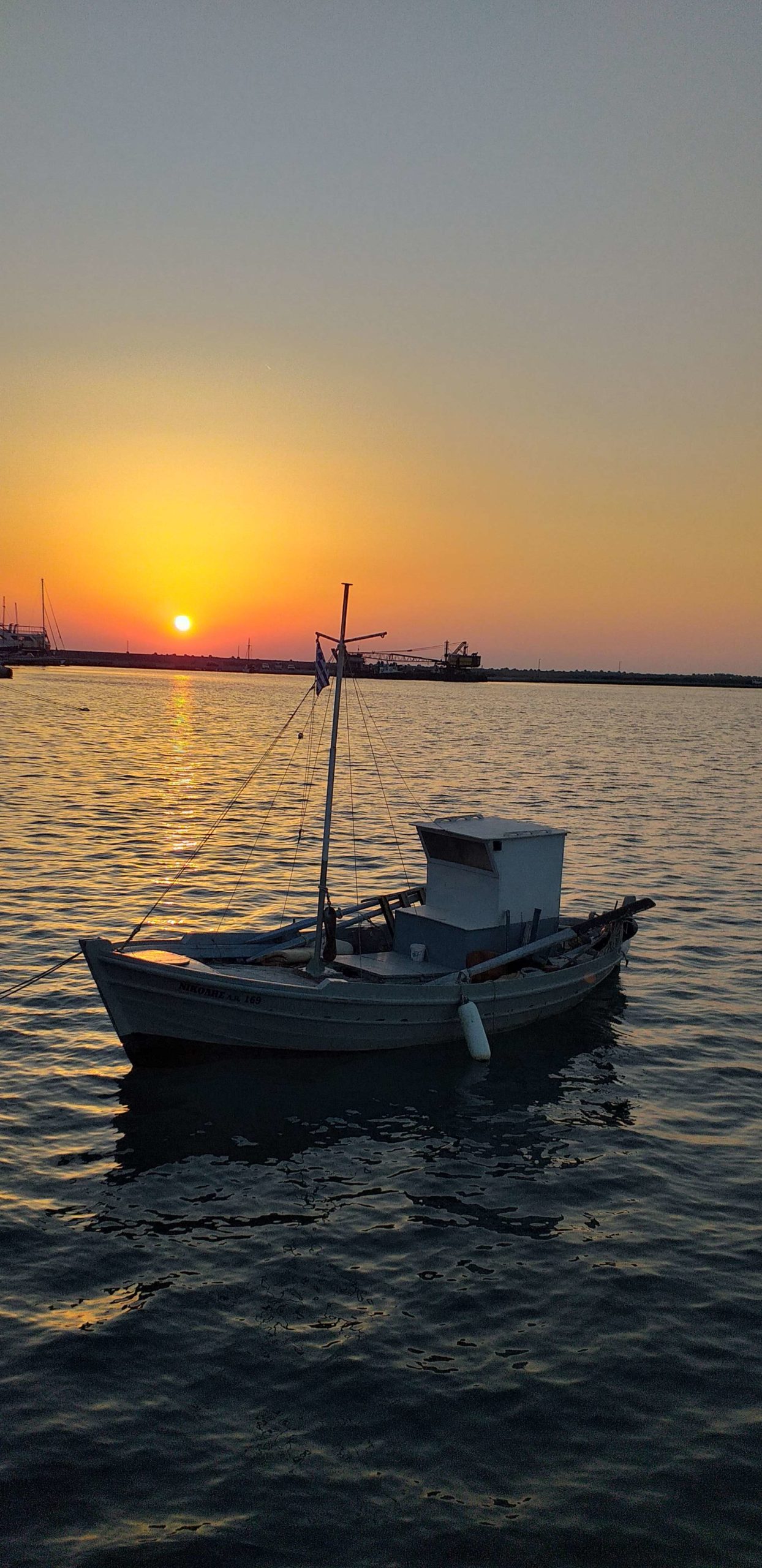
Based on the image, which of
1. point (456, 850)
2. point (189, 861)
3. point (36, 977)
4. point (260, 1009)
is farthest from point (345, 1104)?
point (189, 861)

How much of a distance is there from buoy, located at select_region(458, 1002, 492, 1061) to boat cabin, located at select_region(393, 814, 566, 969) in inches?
66.7

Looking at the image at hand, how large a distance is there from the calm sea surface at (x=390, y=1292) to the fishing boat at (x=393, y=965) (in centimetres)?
70

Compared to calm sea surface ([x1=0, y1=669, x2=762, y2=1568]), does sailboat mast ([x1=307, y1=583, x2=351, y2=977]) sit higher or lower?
higher

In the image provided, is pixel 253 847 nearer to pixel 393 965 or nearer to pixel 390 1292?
pixel 393 965

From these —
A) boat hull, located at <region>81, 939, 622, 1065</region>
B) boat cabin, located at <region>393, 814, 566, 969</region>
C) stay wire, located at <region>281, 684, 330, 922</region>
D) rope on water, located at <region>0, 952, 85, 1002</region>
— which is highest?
boat cabin, located at <region>393, 814, 566, 969</region>

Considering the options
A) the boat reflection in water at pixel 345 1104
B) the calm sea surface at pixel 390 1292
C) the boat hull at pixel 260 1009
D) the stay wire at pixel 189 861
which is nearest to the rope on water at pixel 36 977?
the calm sea surface at pixel 390 1292

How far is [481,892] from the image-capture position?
22000 mm

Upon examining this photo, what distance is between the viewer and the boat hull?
1788 cm

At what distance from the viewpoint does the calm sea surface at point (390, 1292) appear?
9.19 meters

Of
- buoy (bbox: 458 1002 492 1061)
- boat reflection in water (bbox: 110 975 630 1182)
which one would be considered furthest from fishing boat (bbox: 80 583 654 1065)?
boat reflection in water (bbox: 110 975 630 1182)

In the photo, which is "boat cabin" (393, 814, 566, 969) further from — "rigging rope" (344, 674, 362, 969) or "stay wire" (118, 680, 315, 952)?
"stay wire" (118, 680, 315, 952)

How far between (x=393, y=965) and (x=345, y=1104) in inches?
153

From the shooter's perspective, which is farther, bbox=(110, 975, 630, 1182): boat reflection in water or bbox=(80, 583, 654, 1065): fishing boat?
bbox=(80, 583, 654, 1065): fishing boat

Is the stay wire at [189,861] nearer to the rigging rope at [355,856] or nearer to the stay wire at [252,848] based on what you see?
the stay wire at [252,848]
